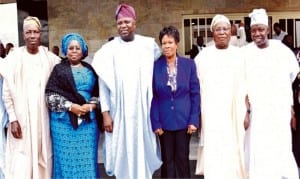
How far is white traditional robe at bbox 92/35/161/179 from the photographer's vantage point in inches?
216

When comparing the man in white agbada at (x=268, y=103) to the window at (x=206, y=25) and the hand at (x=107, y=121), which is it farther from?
the window at (x=206, y=25)

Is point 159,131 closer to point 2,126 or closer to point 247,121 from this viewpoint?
point 247,121

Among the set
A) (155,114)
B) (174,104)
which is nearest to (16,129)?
(155,114)

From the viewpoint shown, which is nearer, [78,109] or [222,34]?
[78,109]

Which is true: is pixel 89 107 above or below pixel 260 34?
below

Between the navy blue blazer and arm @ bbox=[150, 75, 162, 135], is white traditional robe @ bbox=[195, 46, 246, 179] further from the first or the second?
arm @ bbox=[150, 75, 162, 135]

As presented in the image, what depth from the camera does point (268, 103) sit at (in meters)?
5.72

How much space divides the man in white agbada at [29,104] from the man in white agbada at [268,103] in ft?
6.23

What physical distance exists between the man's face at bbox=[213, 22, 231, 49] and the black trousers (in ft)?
2.82

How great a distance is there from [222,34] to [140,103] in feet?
3.17

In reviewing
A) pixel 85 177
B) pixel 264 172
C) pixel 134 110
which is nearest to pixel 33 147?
pixel 85 177

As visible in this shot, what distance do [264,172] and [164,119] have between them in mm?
1136

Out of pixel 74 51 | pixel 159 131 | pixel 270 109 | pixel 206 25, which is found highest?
pixel 206 25

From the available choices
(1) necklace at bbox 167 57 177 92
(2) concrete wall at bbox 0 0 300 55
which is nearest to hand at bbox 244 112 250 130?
(1) necklace at bbox 167 57 177 92
